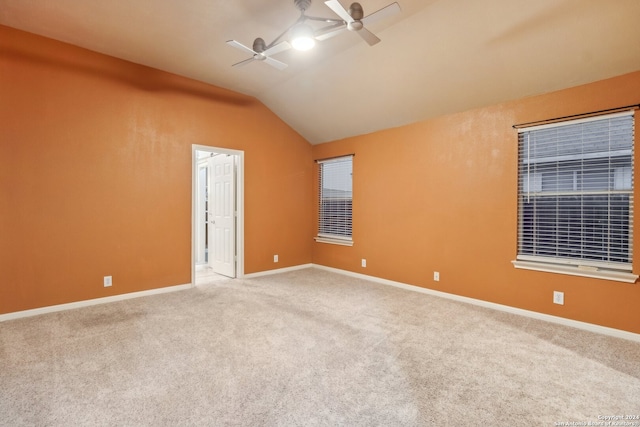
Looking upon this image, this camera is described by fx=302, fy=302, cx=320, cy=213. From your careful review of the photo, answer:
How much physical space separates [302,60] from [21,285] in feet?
13.5

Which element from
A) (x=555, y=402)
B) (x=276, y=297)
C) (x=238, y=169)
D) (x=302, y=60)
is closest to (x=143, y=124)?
(x=238, y=169)

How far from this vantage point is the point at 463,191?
153 inches

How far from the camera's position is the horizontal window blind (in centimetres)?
543

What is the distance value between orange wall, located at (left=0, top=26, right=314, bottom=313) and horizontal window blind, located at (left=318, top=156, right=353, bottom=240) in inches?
57.9

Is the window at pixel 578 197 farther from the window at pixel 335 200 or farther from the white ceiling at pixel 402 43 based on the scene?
the window at pixel 335 200

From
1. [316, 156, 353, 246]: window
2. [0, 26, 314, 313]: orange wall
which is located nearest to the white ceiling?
[0, 26, 314, 313]: orange wall

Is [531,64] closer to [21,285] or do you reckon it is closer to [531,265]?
[531,265]

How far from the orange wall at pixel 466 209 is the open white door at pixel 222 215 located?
2.08 m

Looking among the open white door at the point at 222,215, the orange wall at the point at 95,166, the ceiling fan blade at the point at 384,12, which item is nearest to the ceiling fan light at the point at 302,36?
the ceiling fan blade at the point at 384,12

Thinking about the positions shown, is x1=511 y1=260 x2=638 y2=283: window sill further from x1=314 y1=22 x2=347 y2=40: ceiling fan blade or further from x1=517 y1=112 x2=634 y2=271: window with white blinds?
x1=314 y1=22 x2=347 y2=40: ceiling fan blade

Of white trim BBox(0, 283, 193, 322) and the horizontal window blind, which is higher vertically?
the horizontal window blind

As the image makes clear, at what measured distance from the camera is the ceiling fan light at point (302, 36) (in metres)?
2.45

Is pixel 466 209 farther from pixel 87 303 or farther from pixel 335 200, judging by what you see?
pixel 87 303

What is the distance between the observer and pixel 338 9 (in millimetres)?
2141
